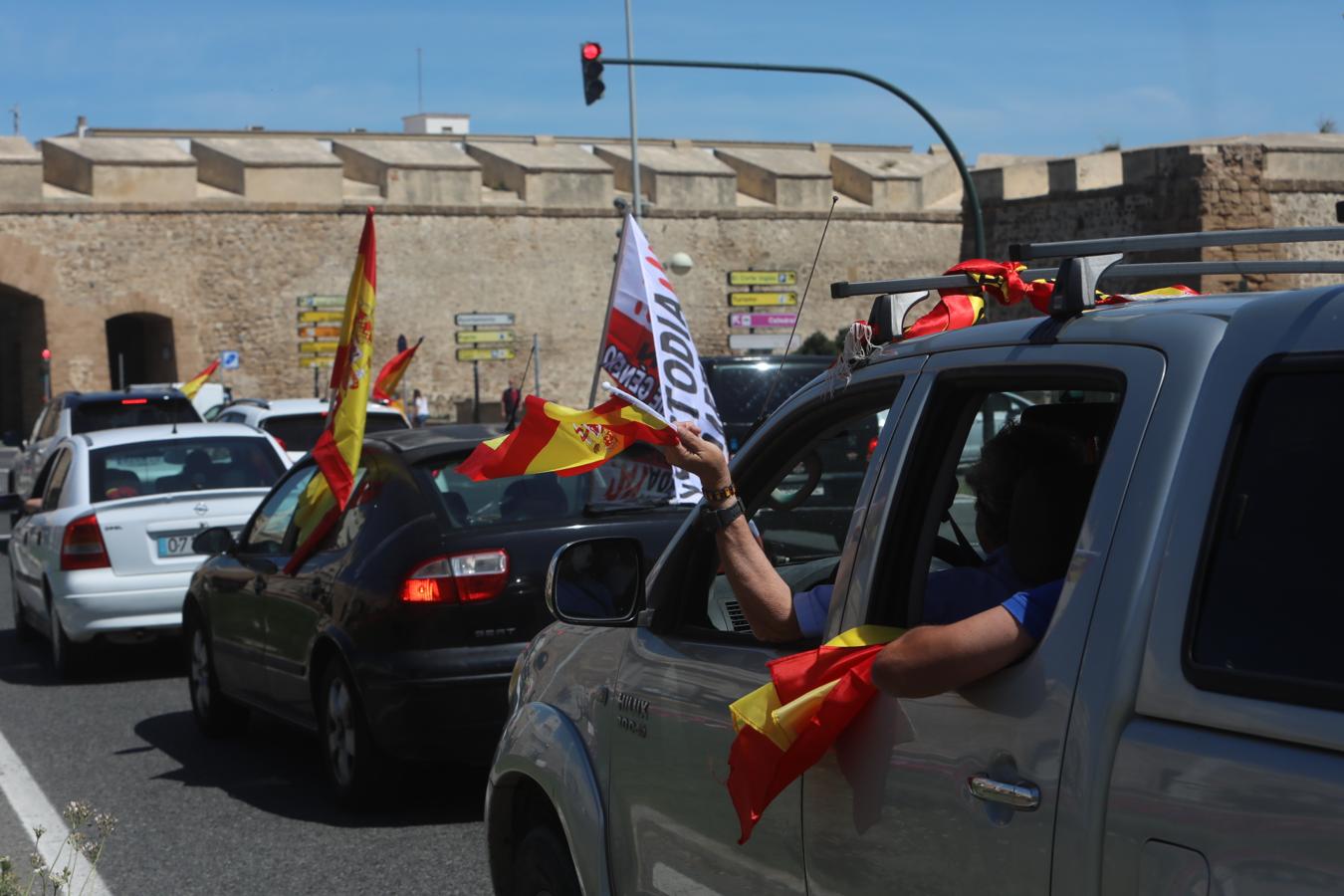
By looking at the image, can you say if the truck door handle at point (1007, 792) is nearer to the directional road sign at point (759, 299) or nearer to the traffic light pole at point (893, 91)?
the traffic light pole at point (893, 91)

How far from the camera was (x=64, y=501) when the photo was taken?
439 inches

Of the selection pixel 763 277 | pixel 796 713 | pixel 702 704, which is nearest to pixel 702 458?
pixel 702 704

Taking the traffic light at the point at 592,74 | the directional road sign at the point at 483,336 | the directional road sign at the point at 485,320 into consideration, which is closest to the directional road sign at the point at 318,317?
the directional road sign at the point at 485,320

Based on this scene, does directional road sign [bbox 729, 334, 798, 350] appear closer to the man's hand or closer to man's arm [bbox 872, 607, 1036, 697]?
the man's hand

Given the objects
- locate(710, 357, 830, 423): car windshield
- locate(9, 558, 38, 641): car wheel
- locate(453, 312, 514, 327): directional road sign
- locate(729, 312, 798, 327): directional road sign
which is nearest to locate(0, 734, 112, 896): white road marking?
locate(9, 558, 38, 641): car wheel

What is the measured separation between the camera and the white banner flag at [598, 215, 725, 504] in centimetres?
852

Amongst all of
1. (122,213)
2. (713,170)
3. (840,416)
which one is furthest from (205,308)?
(840,416)

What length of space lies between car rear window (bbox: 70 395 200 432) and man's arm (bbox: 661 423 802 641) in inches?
565

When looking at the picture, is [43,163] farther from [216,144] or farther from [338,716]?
[338,716]

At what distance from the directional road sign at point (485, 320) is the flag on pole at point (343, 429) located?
4144 centimetres

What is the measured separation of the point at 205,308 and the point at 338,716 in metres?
45.0

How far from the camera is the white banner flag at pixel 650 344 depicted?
8523 mm

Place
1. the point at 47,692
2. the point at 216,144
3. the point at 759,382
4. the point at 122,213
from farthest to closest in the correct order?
1. the point at 216,144
2. the point at 122,213
3. the point at 759,382
4. the point at 47,692

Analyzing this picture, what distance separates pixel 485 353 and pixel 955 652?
51177 millimetres
